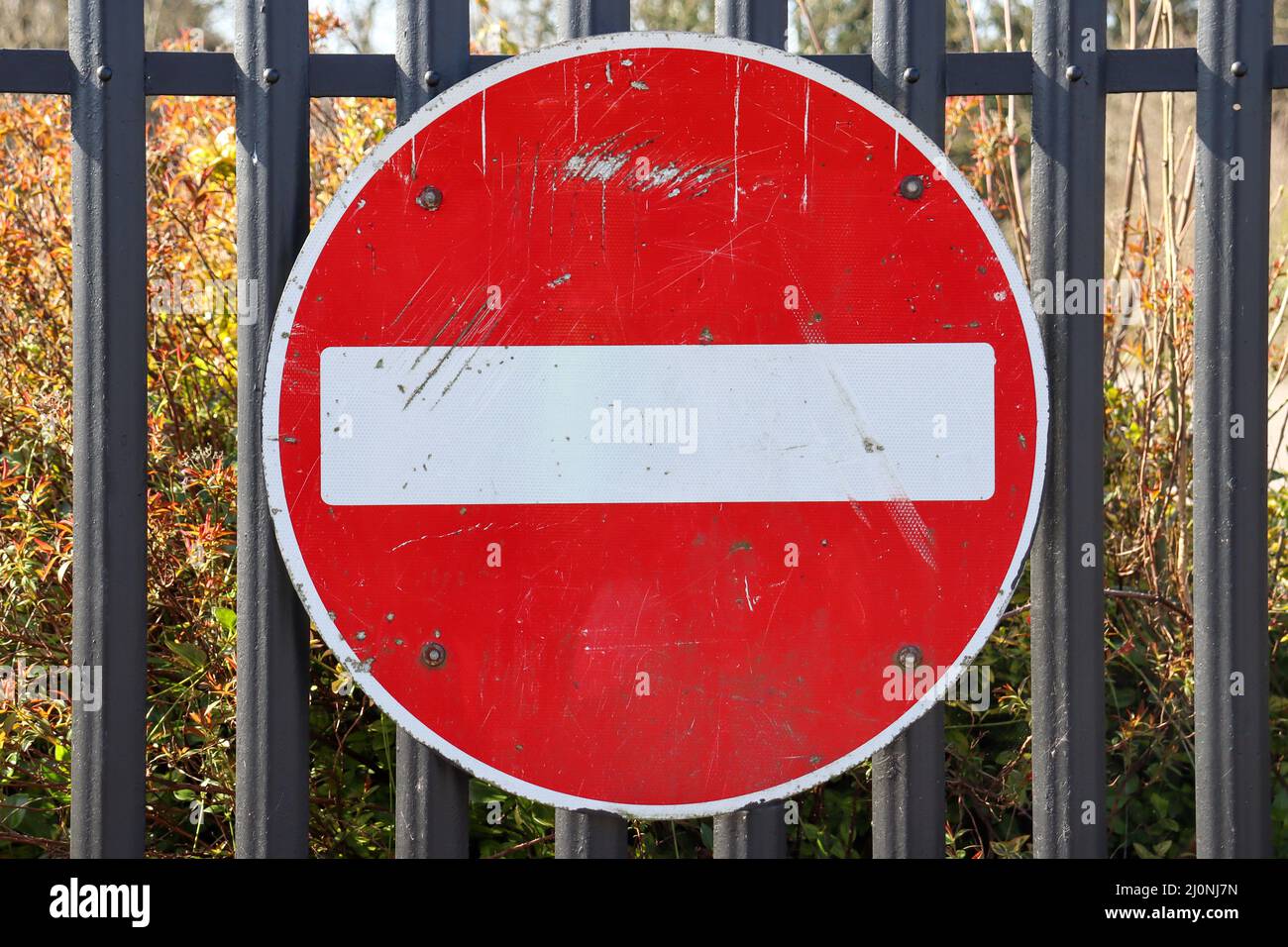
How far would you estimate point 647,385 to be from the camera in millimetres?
1692

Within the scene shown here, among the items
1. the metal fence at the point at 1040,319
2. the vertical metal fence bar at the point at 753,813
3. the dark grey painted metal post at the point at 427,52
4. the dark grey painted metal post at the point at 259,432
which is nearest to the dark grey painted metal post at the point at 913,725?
the metal fence at the point at 1040,319

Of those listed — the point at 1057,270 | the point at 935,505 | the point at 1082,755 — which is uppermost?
the point at 1057,270

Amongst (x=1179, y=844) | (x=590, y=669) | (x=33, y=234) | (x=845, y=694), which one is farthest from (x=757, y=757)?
(x=33, y=234)

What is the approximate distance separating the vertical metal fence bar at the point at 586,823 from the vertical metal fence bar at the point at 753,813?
5.9 inches

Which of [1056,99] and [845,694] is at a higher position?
[1056,99]

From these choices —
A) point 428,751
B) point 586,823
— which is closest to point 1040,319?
point 586,823

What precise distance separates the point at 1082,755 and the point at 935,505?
1.59 ft

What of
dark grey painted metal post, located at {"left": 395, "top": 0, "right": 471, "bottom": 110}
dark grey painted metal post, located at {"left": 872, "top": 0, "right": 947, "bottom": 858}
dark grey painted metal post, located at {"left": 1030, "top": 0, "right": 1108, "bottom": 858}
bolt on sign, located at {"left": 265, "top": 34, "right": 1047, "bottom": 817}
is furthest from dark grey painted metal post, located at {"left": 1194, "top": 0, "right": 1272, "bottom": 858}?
dark grey painted metal post, located at {"left": 395, "top": 0, "right": 471, "bottom": 110}

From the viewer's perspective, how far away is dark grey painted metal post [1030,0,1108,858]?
1.76m

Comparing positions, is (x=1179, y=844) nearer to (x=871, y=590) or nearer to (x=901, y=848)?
(x=901, y=848)

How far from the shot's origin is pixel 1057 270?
1765 mm

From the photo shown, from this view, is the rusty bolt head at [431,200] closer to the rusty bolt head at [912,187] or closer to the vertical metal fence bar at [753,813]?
the vertical metal fence bar at [753,813]

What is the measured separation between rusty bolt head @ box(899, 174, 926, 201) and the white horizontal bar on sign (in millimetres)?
229

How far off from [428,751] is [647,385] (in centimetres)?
67
